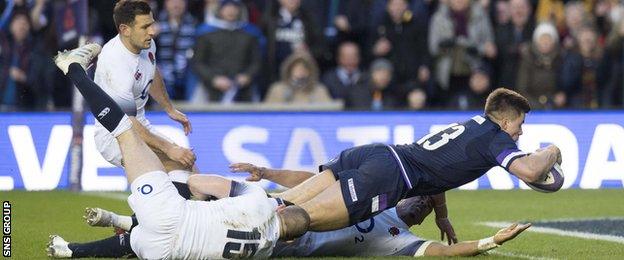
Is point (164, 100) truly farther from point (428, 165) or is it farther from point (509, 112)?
point (509, 112)

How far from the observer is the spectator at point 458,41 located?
20.2m

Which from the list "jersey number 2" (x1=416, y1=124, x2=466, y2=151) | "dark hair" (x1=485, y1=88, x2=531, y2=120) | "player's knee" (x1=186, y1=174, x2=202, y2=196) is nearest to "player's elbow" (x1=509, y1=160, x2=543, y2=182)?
"dark hair" (x1=485, y1=88, x2=531, y2=120)

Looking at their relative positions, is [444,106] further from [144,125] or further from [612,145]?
[144,125]

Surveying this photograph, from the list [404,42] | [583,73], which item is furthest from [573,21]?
[404,42]

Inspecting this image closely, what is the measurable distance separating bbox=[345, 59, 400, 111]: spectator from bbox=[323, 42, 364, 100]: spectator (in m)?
0.14

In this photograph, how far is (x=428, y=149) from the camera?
34.6 feet

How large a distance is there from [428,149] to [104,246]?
2541mm

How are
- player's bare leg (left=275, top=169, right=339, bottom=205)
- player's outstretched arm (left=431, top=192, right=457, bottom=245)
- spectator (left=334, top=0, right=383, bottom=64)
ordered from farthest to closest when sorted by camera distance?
spectator (left=334, top=0, right=383, bottom=64), player's outstretched arm (left=431, top=192, right=457, bottom=245), player's bare leg (left=275, top=169, right=339, bottom=205)

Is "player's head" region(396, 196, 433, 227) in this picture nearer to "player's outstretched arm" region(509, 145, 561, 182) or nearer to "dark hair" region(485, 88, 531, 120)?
"dark hair" region(485, 88, 531, 120)

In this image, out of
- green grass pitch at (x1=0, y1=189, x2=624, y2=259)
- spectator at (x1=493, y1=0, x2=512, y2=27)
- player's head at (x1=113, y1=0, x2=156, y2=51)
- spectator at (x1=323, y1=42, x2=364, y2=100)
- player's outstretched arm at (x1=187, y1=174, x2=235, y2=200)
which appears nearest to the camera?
player's outstretched arm at (x1=187, y1=174, x2=235, y2=200)

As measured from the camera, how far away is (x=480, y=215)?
571 inches

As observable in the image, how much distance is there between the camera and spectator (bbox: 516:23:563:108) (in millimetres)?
19688

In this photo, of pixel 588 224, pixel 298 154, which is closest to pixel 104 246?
pixel 588 224

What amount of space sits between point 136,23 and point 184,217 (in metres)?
2.45
